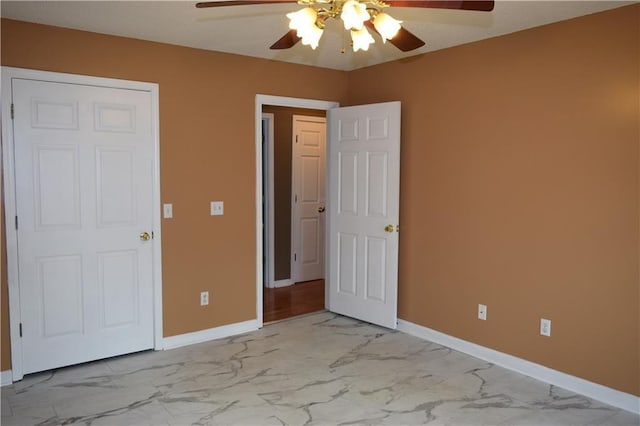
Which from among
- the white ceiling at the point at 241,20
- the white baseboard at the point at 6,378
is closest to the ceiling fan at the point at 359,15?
the white ceiling at the point at 241,20

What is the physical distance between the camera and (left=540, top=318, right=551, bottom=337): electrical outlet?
11.4ft

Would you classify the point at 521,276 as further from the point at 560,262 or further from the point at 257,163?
the point at 257,163

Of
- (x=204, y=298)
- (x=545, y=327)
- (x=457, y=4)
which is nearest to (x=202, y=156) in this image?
(x=204, y=298)

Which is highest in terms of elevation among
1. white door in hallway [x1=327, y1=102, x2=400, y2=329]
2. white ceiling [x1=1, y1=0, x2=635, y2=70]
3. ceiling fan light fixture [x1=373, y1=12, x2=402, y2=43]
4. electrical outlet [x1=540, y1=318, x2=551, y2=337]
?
white ceiling [x1=1, y1=0, x2=635, y2=70]

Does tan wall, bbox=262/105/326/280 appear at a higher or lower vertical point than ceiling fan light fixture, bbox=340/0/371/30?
lower

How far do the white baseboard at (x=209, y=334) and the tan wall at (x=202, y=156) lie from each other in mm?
54

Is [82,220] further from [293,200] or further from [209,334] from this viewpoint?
[293,200]

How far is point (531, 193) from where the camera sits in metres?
3.54

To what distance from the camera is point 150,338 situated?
4.03 m

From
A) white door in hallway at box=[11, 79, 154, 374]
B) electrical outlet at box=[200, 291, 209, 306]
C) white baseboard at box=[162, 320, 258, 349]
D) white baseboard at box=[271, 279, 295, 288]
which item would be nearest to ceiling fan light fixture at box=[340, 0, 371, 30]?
white door in hallway at box=[11, 79, 154, 374]

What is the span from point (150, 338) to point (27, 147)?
67.3 inches

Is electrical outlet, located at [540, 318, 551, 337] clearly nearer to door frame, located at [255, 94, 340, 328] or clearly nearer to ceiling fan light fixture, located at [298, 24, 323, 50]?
door frame, located at [255, 94, 340, 328]

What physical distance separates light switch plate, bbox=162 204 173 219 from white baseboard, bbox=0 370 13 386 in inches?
59.6

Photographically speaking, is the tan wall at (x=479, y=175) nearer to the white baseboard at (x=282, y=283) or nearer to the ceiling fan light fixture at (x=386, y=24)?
the white baseboard at (x=282, y=283)
